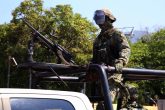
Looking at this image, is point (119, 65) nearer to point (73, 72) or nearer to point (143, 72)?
point (143, 72)

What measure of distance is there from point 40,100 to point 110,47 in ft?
5.71

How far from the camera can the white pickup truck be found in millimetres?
3629

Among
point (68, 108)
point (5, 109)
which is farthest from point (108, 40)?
point (5, 109)

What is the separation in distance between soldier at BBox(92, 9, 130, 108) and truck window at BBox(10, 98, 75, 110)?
112cm

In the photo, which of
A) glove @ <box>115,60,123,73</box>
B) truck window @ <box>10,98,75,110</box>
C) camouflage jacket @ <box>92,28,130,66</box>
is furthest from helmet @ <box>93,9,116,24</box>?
truck window @ <box>10,98,75,110</box>

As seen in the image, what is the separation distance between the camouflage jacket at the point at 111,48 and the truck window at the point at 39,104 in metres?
1.36

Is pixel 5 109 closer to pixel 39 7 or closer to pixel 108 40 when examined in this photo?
pixel 108 40

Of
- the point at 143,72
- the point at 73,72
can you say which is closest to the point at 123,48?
the point at 143,72

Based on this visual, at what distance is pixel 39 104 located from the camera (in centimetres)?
376

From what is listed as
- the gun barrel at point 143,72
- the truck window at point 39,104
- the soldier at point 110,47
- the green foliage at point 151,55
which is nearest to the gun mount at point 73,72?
the gun barrel at point 143,72

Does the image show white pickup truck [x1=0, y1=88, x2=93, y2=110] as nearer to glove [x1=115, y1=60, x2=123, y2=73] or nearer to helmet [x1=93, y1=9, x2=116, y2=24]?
glove [x1=115, y1=60, x2=123, y2=73]

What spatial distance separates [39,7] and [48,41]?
23.5 m

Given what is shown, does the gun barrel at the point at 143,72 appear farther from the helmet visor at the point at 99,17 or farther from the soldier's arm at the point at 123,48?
the helmet visor at the point at 99,17

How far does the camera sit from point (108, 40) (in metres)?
5.46
